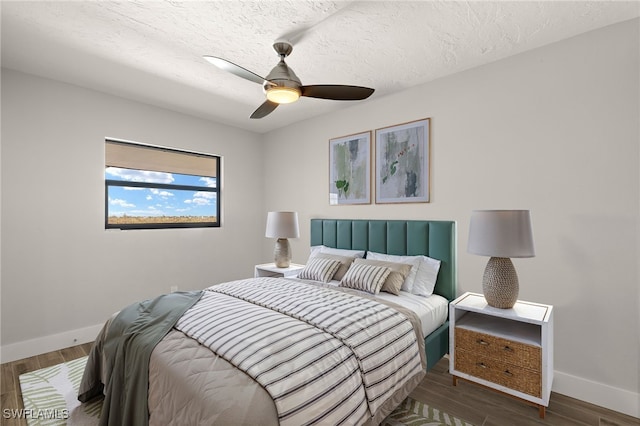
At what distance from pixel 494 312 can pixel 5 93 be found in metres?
4.37

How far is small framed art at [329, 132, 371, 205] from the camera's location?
3432 mm

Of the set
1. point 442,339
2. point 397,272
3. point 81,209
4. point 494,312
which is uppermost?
point 81,209

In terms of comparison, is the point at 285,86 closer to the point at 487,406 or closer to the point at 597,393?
the point at 487,406

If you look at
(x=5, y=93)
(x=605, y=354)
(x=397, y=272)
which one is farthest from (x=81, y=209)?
(x=605, y=354)

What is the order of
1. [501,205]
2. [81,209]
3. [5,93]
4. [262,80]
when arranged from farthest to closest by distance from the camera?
[81,209] < [5,93] < [501,205] < [262,80]

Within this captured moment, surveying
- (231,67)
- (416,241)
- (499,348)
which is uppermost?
(231,67)

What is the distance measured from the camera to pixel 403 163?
123 inches

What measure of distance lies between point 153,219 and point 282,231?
157 cm

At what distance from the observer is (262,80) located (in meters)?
2.04

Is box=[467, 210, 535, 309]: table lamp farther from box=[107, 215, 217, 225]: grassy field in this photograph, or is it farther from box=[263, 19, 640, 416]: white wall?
box=[107, 215, 217, 225]: grassy field

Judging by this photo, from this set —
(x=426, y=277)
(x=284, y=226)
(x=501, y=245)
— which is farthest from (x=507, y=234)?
(x=284, y=226)

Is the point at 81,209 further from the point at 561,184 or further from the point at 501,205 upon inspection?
the point at 561,184

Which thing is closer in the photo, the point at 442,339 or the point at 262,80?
the point at 262,80

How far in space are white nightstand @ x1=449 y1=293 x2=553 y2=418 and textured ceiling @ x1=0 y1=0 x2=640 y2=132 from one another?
6.42 feet
